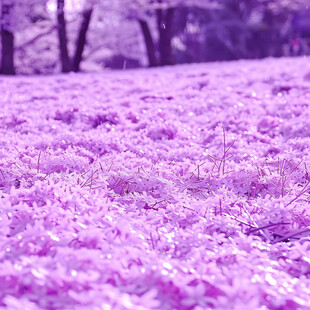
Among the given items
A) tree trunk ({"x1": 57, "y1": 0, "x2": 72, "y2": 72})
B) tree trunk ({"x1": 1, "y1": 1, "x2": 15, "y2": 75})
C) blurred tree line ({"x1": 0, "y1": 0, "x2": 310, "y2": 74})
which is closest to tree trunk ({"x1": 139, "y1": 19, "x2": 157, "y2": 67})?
blurred tree line ({"x1": 0, "y1": 0, "x2": 310, "y2": 74})

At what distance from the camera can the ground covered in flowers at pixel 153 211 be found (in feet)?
7.02

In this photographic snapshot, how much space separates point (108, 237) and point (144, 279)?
1.60 ft

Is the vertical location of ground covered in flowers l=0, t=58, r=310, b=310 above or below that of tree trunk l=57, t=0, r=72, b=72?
below

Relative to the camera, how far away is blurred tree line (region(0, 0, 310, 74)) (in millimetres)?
22308

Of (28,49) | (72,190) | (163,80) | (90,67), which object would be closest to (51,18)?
(28,49)

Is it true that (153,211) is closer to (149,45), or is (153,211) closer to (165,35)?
(149,45)

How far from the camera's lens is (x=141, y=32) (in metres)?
31.3

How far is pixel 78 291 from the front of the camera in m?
2.08

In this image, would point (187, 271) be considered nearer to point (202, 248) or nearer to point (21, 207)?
point (202, 248)

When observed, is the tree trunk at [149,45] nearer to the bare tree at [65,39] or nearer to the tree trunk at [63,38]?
the bare tree at [65,39]

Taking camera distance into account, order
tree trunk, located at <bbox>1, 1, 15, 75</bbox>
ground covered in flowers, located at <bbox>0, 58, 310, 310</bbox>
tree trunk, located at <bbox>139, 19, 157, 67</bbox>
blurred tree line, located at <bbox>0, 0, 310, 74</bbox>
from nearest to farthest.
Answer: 1. ground covered in flowers, located at <bbox>0, 58, 310, 310</bbox>
2. tree trunk, located at <bbox>1, 1, 15, 75</bbox>
3. blurred tree line, located at <bbox>0, 0, 310, 74</bbox>
4. tree trunk, located at <bbox>139, 19, 157, 67</bbox>

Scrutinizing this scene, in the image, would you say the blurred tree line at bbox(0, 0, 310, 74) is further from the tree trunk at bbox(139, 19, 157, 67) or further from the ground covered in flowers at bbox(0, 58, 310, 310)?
the ground covered in flowers at bbox(0, 58, 310, 310)

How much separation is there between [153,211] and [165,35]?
23.2 metres

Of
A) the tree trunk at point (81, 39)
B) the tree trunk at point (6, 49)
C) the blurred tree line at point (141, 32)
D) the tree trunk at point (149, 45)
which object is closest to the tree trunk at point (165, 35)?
the blurred tree line at point (141, 32)
